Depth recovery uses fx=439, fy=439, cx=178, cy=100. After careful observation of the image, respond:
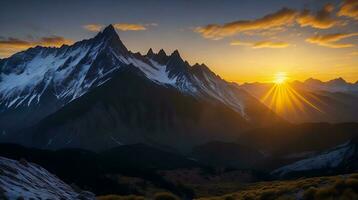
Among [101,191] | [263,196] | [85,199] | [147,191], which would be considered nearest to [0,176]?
[85,199]

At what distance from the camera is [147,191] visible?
648 feet

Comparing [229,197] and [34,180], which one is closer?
[34,180]

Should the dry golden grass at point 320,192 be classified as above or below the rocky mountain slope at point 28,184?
below

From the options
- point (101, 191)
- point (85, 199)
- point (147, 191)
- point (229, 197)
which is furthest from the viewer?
point (147, 191)

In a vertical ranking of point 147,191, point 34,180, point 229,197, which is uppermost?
point 34,180

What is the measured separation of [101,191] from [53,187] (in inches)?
5989

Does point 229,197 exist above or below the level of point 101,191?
above

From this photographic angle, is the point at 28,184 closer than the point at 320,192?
Yes

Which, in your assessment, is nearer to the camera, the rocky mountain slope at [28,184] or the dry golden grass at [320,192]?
the rocky mountain slope at [28,184]

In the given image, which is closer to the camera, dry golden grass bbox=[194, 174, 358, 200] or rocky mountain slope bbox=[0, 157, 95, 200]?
rocky mountain slope bbox=[0, 157, 95, 200]

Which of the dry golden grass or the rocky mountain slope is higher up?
the rocky mountain slope

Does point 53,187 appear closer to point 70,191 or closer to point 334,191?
point 70,191

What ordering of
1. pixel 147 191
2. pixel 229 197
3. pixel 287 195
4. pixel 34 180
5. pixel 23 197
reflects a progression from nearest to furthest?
pixel 23 197 < pixel 34 180 < pixel 287 195 < pixel 229 197 < pixel 147 191

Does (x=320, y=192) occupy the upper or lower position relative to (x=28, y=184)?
lower
